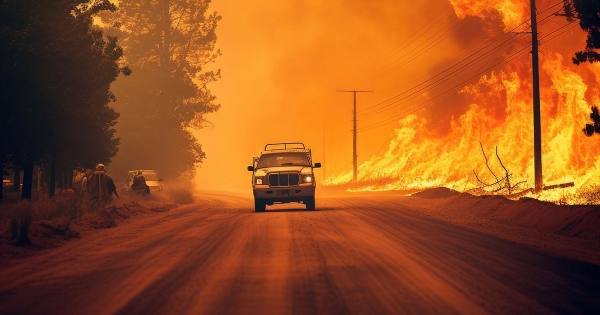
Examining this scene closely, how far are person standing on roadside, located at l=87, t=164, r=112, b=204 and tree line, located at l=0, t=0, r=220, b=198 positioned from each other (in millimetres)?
5833

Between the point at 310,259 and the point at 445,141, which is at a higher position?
the point at 445,141

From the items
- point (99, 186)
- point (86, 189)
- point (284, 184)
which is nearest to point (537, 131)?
point (284, 184)

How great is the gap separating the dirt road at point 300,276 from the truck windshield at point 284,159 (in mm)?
9730

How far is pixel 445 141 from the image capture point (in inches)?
2149

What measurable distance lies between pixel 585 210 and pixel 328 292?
13950 mm

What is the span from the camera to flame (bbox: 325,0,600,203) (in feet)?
129

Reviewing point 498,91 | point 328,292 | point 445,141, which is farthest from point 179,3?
point 328,292

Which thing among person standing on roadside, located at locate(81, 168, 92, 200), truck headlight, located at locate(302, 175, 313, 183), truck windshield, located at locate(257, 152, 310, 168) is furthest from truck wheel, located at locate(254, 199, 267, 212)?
person standing on roadside, located at locate(81, 168, 92, 200)

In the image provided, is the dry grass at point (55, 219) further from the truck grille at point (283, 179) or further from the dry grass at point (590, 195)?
the dry grass at point (590, 195)

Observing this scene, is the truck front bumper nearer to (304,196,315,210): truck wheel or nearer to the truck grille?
the truck grille

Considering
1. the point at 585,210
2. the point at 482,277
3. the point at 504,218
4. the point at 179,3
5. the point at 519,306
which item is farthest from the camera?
the point at 179,3

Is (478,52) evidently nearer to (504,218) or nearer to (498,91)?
(498,91)

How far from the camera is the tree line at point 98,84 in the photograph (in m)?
30.4

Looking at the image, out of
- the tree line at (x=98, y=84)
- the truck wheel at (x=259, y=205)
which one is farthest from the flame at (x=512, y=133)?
the tree line at (x=98, y=84)
